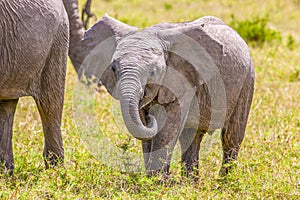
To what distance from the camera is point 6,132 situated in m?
5.30

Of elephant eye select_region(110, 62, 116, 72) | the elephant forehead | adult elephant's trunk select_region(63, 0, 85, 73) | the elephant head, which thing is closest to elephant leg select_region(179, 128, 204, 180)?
the elephant head

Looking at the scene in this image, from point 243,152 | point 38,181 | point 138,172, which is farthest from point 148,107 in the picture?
point 243,152

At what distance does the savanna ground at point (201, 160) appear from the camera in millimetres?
4641

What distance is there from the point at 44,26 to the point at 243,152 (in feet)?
6.25

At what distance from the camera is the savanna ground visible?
4.64 m

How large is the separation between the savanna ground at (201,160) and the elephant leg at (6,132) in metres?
0.09

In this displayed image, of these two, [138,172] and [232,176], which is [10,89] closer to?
[138,172]

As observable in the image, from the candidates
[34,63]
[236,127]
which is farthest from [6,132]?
[236,127]

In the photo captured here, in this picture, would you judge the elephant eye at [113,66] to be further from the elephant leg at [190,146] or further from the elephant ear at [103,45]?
the elephant leg at [190,146]

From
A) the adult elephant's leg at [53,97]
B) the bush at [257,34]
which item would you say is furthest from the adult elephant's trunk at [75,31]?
the bush at [257,34]

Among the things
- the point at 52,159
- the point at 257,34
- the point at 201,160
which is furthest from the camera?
the point at 257,34

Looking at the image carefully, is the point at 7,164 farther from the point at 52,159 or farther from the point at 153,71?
the point at 153,71

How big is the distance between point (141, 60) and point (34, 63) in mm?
814

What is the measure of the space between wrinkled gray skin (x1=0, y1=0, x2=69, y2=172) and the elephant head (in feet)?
0.82
